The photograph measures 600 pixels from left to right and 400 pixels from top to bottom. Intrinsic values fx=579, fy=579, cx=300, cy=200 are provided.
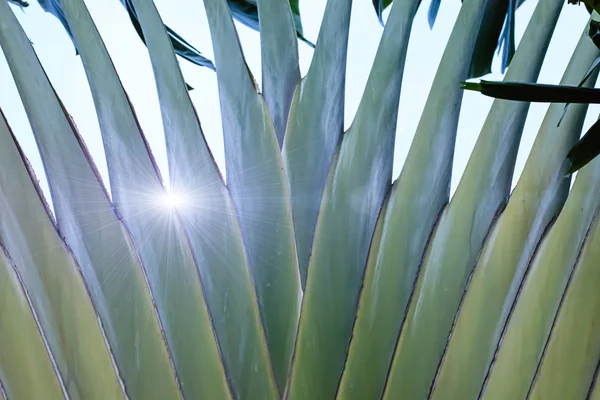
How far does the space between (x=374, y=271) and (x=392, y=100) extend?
0.46 feet

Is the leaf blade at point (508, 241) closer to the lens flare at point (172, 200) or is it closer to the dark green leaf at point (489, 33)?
the dark green leaf at point (489, 33)

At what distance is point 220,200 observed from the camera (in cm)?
45

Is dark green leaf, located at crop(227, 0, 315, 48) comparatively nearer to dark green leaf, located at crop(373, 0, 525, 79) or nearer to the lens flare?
dark green leaf, located at crop(373, 0, 525, 79)

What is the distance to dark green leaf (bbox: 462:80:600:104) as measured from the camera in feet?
0.96

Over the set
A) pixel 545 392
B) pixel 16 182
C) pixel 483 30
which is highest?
pixel 483 30

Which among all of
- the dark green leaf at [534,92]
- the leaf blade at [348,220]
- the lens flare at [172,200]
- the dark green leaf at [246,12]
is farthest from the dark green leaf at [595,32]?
the dark green leaf at [246,12]

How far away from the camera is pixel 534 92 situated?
0.97 feet

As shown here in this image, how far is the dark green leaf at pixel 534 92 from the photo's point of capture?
29 centimetres

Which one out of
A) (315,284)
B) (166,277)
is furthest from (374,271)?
(166,277)

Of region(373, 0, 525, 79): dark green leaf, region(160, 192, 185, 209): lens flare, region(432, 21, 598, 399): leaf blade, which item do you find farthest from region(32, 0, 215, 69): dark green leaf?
region(432, 21, 598, 399): leaf blade

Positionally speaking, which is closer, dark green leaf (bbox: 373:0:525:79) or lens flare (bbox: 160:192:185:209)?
lens flare (bbox: 160:192:185:209)

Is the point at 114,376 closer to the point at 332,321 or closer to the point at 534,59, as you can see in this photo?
the point at 332,321

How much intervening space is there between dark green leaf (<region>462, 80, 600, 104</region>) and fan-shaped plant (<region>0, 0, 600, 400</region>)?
10 centimetres

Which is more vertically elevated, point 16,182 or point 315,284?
point 16,182
